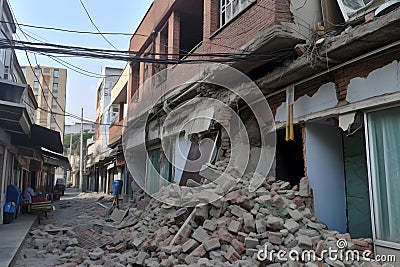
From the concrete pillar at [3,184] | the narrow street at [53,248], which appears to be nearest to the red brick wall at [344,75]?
the narrow street at [53,248]

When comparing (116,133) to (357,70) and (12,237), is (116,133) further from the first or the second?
(357,70)

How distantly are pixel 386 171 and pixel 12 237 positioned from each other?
28.1 ft

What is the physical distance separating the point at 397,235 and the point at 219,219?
2.75m

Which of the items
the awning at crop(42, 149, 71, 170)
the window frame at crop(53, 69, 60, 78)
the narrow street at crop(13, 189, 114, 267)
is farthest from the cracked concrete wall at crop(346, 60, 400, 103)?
the window frame at crop(53, 69, 60, 78)

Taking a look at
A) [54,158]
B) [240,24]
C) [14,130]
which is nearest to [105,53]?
[240,24]

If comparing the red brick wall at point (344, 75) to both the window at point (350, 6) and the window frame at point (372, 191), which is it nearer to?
the window frame at point (372, 191)

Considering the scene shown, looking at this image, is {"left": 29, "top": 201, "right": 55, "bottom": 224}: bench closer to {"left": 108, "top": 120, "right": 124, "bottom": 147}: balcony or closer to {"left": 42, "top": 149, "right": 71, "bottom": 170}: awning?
{"left": 108, "top": 120, "right": 124, "bottom": 147}: balcony

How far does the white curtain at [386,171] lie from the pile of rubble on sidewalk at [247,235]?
0.38 m

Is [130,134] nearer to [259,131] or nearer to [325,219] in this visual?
[259,131]

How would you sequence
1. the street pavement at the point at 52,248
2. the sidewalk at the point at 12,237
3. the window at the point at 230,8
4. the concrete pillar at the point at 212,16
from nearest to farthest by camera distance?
1. the sidewalk at the point at 12,237
2. the street pavement at the point at 52,248
3. the window at the point at 230,8
4. the concrete pillar at the point at 212,16

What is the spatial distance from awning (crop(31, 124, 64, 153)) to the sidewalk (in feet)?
9.68

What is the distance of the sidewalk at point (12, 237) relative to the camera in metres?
6.48

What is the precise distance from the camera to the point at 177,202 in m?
8.17

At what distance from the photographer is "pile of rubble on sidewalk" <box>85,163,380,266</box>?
4863 millimetres
